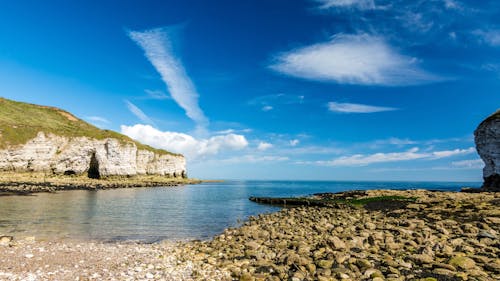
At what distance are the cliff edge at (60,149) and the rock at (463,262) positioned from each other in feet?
310

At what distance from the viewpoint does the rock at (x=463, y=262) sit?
11027mm

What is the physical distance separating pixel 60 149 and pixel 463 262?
99.7 meters

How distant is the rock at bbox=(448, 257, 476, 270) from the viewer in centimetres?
1103

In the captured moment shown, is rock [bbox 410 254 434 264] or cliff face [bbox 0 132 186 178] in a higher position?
cliff face [bbox 0 132 186 178]

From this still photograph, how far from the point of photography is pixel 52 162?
85375 millimetres

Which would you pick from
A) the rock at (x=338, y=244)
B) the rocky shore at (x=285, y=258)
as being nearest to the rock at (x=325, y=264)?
the rocky shore at (x=285, y=258)

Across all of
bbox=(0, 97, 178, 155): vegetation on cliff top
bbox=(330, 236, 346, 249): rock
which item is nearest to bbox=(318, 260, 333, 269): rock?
bbox=(330, 236, 346, 249): rock

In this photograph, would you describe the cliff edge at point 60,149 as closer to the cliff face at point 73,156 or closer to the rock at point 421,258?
the cliff face at point 73,156

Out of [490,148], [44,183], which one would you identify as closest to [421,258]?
[490,148]

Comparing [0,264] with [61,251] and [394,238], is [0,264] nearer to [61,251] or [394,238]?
[61,251]

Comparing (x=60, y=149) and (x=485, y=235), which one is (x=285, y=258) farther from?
(x=60, y=149)

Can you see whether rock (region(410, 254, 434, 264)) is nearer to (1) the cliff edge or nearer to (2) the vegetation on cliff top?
(1) the cliff edge

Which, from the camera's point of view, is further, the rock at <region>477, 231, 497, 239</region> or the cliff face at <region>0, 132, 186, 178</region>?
the cliff face at <region>0, 132, 186, 178</region>

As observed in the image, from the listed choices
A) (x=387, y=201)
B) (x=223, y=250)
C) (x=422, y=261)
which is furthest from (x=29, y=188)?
(x=422, y=261)
